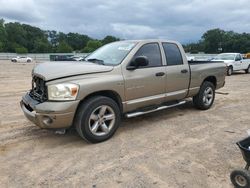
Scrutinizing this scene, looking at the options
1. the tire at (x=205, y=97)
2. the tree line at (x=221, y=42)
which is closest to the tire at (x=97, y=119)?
the tire at (x=205, y=97)

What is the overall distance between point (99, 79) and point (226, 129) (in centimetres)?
283

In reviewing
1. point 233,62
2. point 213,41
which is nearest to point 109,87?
point 233,62

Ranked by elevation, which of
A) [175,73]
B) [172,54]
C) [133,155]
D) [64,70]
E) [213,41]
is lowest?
Answer: [133,155]

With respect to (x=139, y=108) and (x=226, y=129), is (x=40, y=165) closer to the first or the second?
(x=139, y=108)

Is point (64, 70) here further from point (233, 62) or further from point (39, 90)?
point (233, 62)

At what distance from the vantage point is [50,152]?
434 centimetres

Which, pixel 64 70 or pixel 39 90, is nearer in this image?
pixel 64 70

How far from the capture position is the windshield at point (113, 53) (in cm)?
520

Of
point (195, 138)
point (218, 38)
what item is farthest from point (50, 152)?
point (218, 38)

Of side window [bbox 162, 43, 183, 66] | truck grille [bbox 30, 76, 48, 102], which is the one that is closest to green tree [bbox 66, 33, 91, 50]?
side window [bbox 162, 43, 183, 66]

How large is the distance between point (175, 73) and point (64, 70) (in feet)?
8.60

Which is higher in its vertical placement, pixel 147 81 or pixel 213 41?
pixel 213 41

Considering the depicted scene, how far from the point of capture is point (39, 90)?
15.5ft

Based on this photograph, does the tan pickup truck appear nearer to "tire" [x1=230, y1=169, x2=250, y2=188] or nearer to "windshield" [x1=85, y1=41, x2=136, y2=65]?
"windshield" [x1=85, y1=41, x2=136, y2=65]
